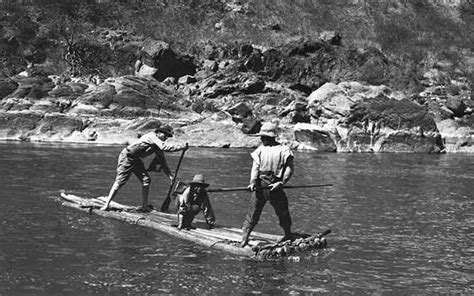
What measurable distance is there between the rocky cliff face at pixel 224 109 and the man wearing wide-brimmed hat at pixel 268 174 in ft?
79.7

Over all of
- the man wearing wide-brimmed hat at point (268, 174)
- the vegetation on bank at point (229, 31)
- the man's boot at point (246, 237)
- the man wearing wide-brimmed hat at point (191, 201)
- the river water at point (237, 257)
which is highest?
the vegetation on bank at point (229, 31)

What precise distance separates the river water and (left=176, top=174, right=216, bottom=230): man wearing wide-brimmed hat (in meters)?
0.48

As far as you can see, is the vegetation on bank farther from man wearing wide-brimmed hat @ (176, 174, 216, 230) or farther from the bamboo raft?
man wearing wide-brimmed hat @ (176, 174, 216, 230)

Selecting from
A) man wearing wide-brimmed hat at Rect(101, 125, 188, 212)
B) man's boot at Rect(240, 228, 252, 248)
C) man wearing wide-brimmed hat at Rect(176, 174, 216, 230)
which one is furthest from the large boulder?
man's boot at Rect(240, 228, 252, 248)

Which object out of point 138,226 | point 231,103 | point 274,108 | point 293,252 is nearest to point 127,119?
point 231,103

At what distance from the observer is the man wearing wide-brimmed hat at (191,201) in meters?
10.9

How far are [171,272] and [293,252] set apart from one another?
7.12 ft

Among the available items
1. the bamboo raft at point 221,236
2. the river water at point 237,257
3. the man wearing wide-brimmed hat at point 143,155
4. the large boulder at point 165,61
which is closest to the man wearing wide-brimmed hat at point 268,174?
the bamboo raft at point 221,236

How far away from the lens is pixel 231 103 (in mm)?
40562

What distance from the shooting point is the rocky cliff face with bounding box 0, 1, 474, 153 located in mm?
34500

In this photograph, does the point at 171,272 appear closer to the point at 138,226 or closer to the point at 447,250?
the point at 138,226

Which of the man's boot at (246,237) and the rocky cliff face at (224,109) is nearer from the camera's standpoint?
the man's boot at (246,237)

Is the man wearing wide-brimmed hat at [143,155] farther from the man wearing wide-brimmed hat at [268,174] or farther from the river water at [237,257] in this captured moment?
the man wearing wide-brimmed hat at [268,174]

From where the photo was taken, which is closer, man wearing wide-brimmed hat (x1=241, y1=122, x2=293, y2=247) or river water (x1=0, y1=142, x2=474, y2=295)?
river water (x1=0, y1=142, x2=474, y2=295)
